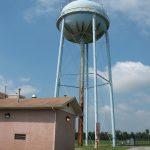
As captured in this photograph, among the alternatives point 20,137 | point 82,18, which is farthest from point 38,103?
point 82,18

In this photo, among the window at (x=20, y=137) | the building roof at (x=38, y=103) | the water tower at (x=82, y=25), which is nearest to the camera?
the building roof at (x=38, y=103)

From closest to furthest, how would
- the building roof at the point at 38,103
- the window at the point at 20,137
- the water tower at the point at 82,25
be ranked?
the building roof at the point at 38,103 < the window at the point at 20,137 < the water tower at the point at 82,25

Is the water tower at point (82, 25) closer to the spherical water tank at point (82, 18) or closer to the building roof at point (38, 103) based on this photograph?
the spherical water tank at point (82, 18)

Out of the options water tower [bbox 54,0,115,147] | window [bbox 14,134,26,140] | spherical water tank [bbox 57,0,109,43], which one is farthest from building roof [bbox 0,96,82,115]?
spherical water tank [bbox 57,0,109,43]

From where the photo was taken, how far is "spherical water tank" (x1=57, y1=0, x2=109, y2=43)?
40.3 m

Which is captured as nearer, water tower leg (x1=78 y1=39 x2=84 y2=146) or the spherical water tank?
water tower leg (x1=78 y1=39 x2=84 y2=146)

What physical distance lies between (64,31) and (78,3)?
3.86 metres

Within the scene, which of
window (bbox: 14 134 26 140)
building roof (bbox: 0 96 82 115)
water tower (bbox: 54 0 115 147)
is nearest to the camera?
building roof (bbox: 0 96 82 115)

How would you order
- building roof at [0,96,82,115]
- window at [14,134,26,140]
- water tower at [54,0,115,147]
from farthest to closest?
water tower at [54,0,115,147] < window at [14,134,26,140] < building roof at [0,96,82,115]

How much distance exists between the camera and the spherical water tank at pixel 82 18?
132 feet

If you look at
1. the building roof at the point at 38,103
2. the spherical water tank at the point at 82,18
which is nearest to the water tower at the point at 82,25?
the spherical water tank at the point at 82,18

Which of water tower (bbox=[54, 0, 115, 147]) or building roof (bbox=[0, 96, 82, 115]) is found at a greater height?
water tower (bbox=[54, 0, 115, 147])

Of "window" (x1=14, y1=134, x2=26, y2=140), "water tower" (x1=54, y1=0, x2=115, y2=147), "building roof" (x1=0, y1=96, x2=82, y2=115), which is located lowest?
"window" (x1=14, y1=134, x2=26, y2=140)

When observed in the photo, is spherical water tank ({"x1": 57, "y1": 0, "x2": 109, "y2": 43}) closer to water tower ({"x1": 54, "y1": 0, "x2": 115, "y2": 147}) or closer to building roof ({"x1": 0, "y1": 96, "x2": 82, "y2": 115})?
water tower ({"x1": 54, "y1": 0, "x2": 115, "y2": 147})
